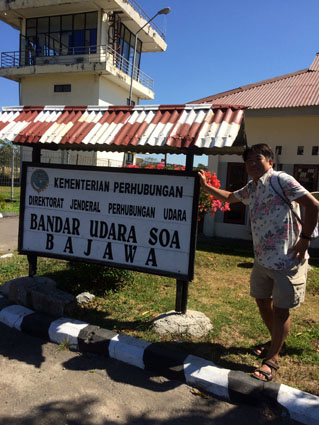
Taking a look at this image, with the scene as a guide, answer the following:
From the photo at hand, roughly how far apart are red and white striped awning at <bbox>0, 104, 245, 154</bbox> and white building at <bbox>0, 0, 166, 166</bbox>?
18.2 m

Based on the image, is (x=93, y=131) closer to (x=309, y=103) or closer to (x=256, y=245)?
(x=256, y=245)

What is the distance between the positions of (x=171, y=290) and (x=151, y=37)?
27624 mm

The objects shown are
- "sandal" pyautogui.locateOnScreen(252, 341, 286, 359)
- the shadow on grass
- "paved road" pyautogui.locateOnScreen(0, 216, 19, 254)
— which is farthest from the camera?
the shadow on grass

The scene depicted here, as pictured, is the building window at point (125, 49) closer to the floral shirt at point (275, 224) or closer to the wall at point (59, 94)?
the wall at point (59, 94)

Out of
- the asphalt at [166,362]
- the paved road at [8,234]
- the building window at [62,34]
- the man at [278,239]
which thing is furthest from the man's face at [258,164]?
the building window at [62,34]

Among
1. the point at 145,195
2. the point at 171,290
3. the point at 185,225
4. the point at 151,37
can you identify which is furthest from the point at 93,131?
the point at 151,37

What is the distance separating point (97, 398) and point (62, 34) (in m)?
27.2

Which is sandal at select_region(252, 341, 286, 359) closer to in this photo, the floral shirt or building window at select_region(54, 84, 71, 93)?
the floral shirt

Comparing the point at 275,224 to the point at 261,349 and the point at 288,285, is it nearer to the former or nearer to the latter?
the point at 288,285

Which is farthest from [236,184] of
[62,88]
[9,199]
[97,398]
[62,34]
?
[62,34]

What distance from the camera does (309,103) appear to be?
855 cm

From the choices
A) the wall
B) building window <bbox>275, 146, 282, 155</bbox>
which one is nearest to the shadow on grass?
building window <bbox>275, 146, 282, 155</bbox>

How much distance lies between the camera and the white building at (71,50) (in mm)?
23297

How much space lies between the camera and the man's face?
2979 millimetres
